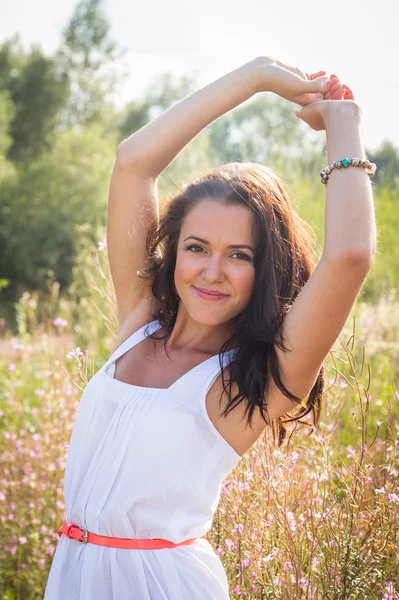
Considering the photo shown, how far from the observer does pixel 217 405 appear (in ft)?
5.46

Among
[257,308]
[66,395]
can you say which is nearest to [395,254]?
[66,395]

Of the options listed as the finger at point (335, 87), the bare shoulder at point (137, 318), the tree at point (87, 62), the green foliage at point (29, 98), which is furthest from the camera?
the tree at point (87, 62)

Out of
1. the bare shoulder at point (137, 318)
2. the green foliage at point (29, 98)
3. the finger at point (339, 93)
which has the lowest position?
the bare shoulder at point (137, 318)

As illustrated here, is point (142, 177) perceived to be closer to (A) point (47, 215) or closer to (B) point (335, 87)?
(B) point (335, 87)

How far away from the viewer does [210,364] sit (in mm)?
1748

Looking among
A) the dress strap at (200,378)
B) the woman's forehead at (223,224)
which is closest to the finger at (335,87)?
the woman's forehead at (223,224)

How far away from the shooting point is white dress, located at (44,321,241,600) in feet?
5.26

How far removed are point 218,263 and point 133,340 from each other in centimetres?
38

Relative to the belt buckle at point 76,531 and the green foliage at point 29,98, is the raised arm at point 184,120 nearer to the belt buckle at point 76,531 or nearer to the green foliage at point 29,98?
the belt buckle at point 76,531

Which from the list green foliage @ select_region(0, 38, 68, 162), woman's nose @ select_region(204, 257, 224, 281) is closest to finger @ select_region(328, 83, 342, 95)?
woman's nose @ select_region(204, 257, 224, 281)

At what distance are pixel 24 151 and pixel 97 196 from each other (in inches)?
197

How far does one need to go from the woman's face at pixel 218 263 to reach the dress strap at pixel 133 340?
0.73 feet

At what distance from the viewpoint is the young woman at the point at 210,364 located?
155cm

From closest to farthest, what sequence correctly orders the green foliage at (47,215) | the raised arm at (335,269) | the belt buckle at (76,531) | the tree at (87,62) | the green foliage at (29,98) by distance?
1. the raised arm at (335,269)
2. the belt buckle at (76,531)
3. the green foliage at (47,215)
4. the green foliage at (29,98)
5. the tree at (87,62)
